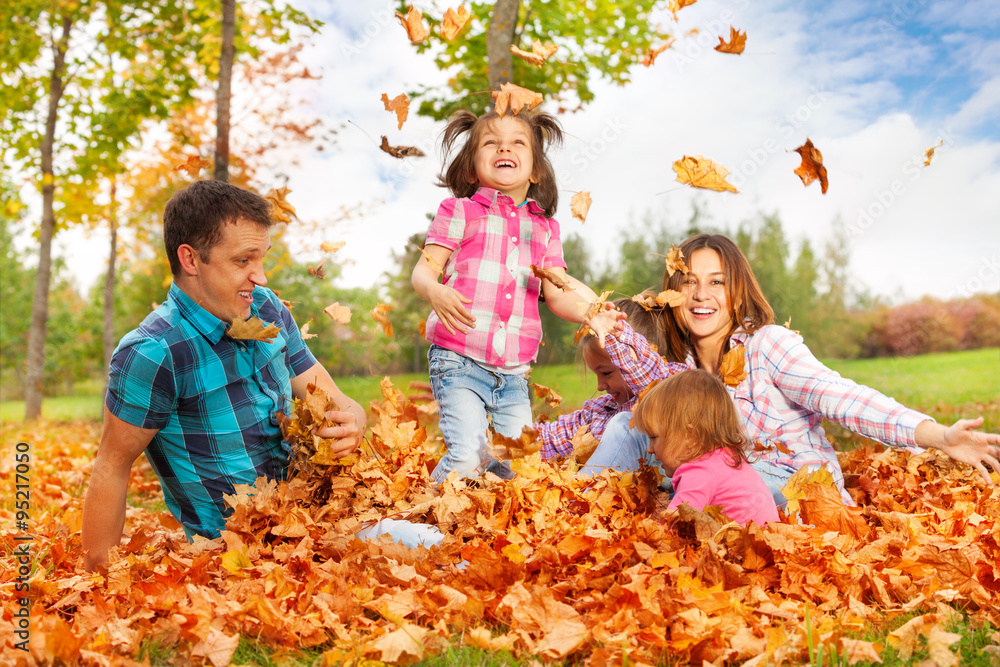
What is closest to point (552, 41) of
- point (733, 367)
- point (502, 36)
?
point (502, 36)

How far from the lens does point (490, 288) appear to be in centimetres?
350

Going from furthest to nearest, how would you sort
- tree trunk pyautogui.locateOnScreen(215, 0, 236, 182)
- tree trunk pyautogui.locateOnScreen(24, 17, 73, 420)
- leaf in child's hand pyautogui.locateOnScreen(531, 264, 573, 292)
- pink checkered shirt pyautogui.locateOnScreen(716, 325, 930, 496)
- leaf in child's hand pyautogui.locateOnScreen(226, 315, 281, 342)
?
1. tree trunk pyautogui.locateOnScreen(24, 17, 73, 420)
2. tree trunk pyautogui.locateOnScreen(215, 0, 236, 182)
3. leaf in child's hand pyautogui.locateOnScreen(531, 264, 573, 292)
4. pink checkered shirt pyautogui.locateOnScreen(716, 325, 930, 496)
5. leaf in child's hand pyautogui.locateOnScreen(226, 315, 281, 342)

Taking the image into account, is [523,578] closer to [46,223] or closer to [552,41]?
[552,41]

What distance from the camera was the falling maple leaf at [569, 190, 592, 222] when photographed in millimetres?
3586

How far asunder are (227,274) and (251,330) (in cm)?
24

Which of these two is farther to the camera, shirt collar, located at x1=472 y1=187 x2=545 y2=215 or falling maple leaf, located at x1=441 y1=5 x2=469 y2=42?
shirt collar, located at x1=472 y1=187 x2=545 y2=215

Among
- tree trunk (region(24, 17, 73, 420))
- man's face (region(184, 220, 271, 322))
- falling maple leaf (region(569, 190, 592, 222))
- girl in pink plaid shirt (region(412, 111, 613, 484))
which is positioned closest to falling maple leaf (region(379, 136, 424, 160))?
girl in pink plaid shirt (region(412, 111, 613, 484))

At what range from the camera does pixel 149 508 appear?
4.64 meters

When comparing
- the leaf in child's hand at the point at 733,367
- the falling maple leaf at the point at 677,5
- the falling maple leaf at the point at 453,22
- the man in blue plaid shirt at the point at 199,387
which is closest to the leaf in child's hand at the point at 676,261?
the leaf in child's hand at the point at 733,367

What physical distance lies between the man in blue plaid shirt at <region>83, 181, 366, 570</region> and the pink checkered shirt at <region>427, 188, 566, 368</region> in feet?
2.47

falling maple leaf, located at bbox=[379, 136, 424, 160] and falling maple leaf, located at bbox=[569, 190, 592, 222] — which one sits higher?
falling maple leaf, located at bbox=[379, 136, 424, 160]

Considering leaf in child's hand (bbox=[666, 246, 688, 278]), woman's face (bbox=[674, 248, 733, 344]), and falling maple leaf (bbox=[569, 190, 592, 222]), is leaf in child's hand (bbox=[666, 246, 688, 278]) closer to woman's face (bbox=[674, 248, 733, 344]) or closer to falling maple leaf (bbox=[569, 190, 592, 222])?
woman's face (bbox=[674, 248, 733, 344])

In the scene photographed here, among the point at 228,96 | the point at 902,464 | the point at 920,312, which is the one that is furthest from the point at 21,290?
the point at 902,464

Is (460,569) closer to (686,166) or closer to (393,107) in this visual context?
(393,107)
